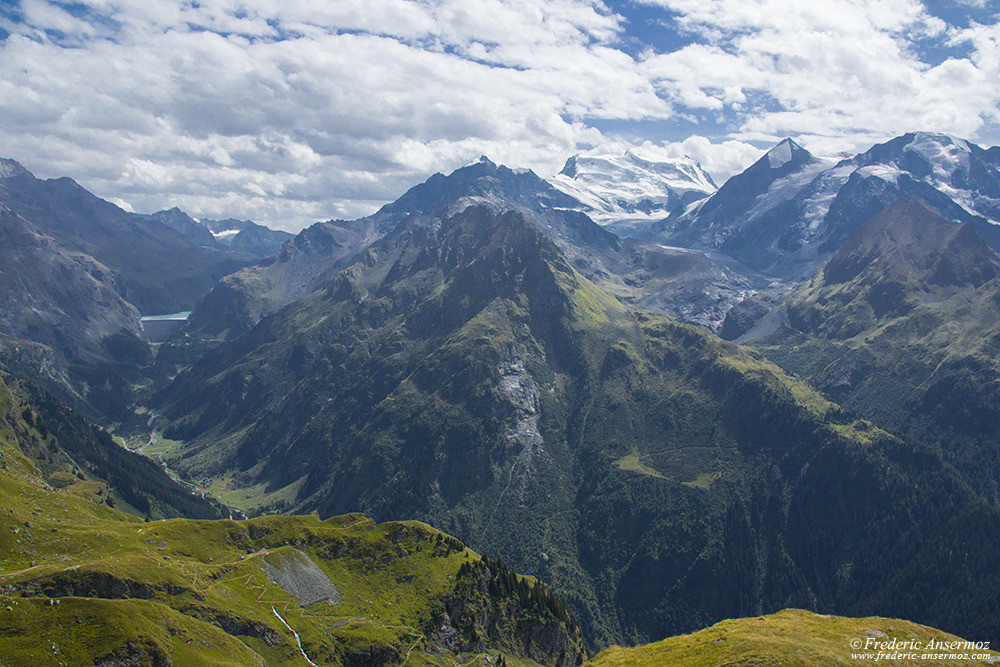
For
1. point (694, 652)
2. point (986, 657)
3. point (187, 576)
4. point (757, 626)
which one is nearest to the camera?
point (986, 657)

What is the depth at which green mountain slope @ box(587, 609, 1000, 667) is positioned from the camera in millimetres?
111312

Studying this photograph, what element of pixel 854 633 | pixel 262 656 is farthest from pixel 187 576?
pixel 854 633

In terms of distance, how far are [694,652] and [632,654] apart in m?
24.5

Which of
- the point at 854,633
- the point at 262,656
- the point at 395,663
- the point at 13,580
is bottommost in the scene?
the point at 395,663

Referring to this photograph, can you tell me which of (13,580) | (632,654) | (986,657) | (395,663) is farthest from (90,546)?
(986,657)

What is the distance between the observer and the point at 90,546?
182 m

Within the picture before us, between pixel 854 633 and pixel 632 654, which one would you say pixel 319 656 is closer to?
pixel 632 654

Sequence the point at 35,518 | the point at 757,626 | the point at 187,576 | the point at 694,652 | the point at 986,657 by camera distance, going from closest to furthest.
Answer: the point at 986,657 → the point at 694,652 → the point at 757,626 → the point at 187,576 → the point at 35,518

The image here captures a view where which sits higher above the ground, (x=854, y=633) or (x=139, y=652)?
(x=854, y=633)

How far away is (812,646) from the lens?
382ft

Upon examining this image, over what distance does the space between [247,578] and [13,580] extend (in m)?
64.4

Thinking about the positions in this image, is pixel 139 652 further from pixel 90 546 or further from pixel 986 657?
pixel 986 657

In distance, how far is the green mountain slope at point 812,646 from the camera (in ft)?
365

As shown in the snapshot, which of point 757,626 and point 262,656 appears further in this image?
point 262,656
